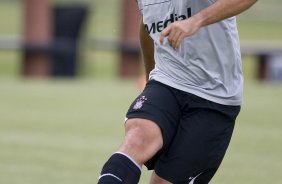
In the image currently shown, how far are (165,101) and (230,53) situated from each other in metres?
0.50

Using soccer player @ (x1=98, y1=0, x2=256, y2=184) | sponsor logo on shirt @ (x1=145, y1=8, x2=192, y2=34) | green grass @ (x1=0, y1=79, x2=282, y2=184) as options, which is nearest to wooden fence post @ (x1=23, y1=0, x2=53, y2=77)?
green grass @ (x1=0, y1=79, x2=282, y2=184)

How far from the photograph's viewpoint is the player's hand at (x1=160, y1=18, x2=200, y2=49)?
5.18 metres

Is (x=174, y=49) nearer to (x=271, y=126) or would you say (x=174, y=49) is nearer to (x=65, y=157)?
(x=65, y=157)

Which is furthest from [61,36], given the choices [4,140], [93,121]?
[4,140]

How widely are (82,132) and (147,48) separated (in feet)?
22.7

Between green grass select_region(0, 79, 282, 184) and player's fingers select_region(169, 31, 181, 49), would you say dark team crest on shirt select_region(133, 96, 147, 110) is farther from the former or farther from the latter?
green grass select_region(0, 79, 282, 184)

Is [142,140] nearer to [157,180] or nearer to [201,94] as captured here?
[157,180]

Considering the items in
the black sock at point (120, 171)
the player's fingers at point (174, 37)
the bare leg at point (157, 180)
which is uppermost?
the player's fingers at point (174, 37)

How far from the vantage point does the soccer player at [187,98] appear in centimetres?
555

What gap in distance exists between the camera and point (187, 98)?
568 centimetres

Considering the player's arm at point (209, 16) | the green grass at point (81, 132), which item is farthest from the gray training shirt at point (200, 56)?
the green grass at point (81, 132)

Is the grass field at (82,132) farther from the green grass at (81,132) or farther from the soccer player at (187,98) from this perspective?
the soccer player at (187,98)

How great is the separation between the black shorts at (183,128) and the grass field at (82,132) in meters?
1.93

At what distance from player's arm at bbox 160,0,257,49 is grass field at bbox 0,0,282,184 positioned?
224 centimetres
